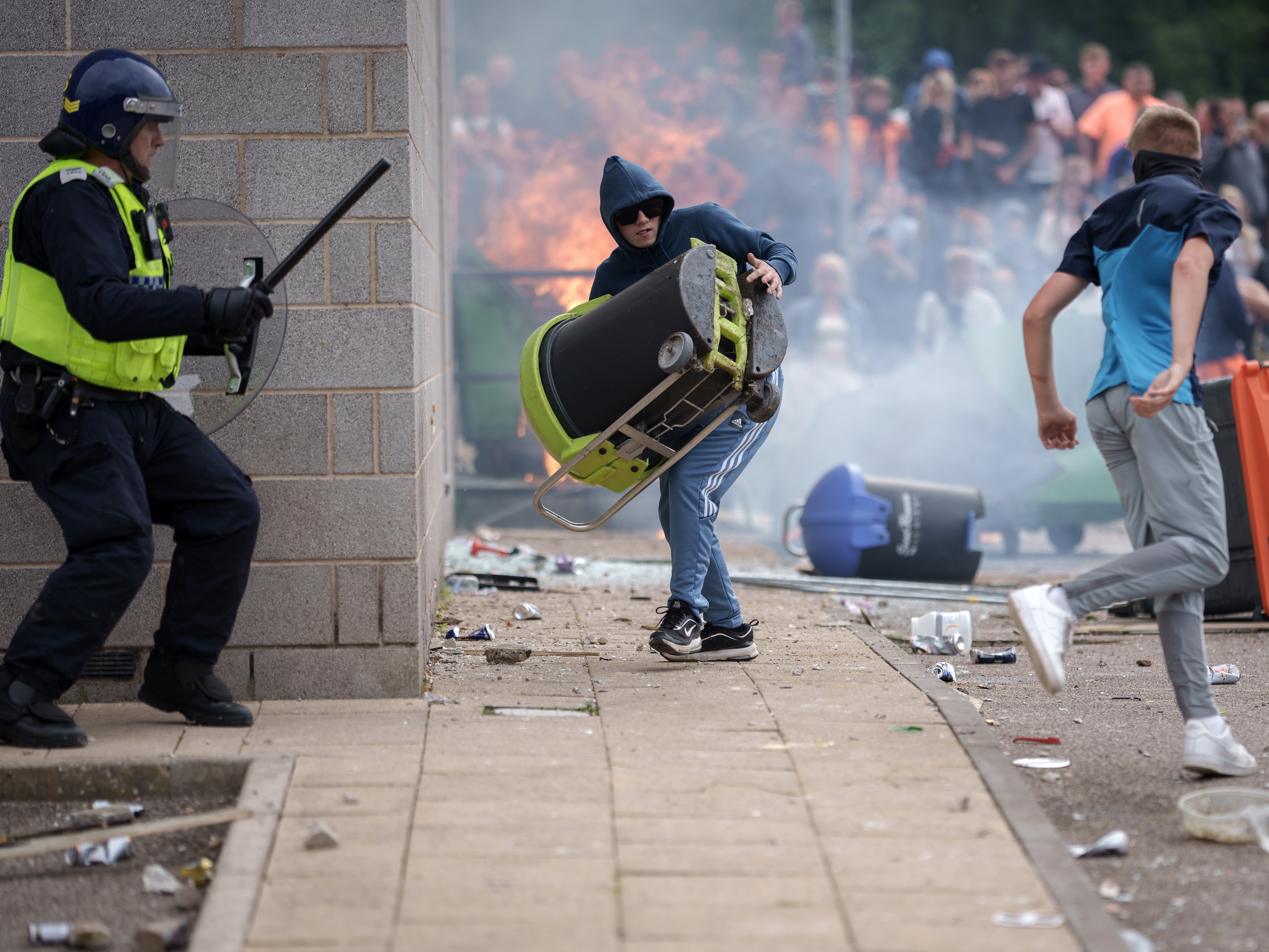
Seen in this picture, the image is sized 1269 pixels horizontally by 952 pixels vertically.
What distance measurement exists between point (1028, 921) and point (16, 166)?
11.8 ft

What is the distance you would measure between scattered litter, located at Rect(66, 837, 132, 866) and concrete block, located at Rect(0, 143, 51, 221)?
203 centimetres

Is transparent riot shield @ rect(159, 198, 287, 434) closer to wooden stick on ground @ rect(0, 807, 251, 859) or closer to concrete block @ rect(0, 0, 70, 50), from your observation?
concrete block @ rect(0, 0, 70, 50)

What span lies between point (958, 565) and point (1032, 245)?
20.0ft

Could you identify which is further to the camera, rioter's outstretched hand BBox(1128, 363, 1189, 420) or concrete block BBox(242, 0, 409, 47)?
concrete block BBox(242, 0, 409, 47)

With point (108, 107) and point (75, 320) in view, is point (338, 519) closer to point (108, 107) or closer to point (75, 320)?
point (75, 320)

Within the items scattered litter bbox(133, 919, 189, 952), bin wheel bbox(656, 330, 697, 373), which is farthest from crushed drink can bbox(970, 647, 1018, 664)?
scattered litter bbox(133, 919, 189, 952)

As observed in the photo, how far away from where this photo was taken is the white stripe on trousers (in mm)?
4961

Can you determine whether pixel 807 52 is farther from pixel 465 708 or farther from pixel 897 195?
pixel 465 708

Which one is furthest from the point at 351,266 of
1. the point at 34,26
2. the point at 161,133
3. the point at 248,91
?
the point at 34,26

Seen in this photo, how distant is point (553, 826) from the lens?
3.12 meters

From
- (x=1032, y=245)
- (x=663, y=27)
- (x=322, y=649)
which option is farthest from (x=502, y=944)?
(x=663, y=27)

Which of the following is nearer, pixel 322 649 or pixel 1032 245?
pixel 322 649

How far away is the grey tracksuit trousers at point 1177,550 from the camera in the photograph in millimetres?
3658

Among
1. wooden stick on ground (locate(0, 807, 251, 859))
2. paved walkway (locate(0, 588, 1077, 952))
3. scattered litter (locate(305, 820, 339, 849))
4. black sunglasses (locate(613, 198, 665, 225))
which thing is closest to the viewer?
paved walkway (locate(0, 588, 1077, 952))
